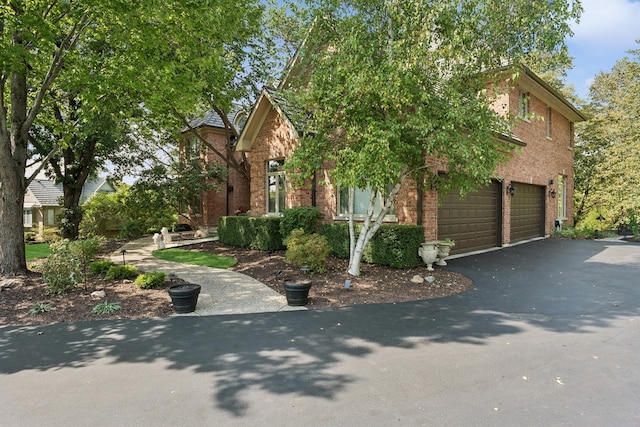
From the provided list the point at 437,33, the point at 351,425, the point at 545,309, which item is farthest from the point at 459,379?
the point at 437,33

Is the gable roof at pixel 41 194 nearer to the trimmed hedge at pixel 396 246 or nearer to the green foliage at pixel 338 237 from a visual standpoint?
the green foliage at pixel 338 237

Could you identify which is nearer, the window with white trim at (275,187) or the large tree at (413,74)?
the large tree at (413,74)

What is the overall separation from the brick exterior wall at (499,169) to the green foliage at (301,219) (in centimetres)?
51

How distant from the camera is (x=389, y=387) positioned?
3496 mm

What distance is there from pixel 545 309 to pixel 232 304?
5.49 m

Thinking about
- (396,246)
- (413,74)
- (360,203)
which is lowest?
(396,246)

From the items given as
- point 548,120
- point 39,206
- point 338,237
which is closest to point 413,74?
point 338,237

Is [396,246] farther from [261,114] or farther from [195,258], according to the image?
[261,114]

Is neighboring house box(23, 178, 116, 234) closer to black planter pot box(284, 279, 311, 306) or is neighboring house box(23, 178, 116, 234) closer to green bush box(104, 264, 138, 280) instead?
green bush box(104, 264, 138, 280)

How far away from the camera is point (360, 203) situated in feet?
36.2

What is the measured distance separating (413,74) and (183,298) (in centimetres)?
586

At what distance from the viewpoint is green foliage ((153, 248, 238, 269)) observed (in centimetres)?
1054

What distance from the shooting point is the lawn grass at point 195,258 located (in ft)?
34.6

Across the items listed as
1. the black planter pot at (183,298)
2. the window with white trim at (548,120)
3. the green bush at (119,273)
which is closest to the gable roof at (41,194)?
the green bush at (119,273)
